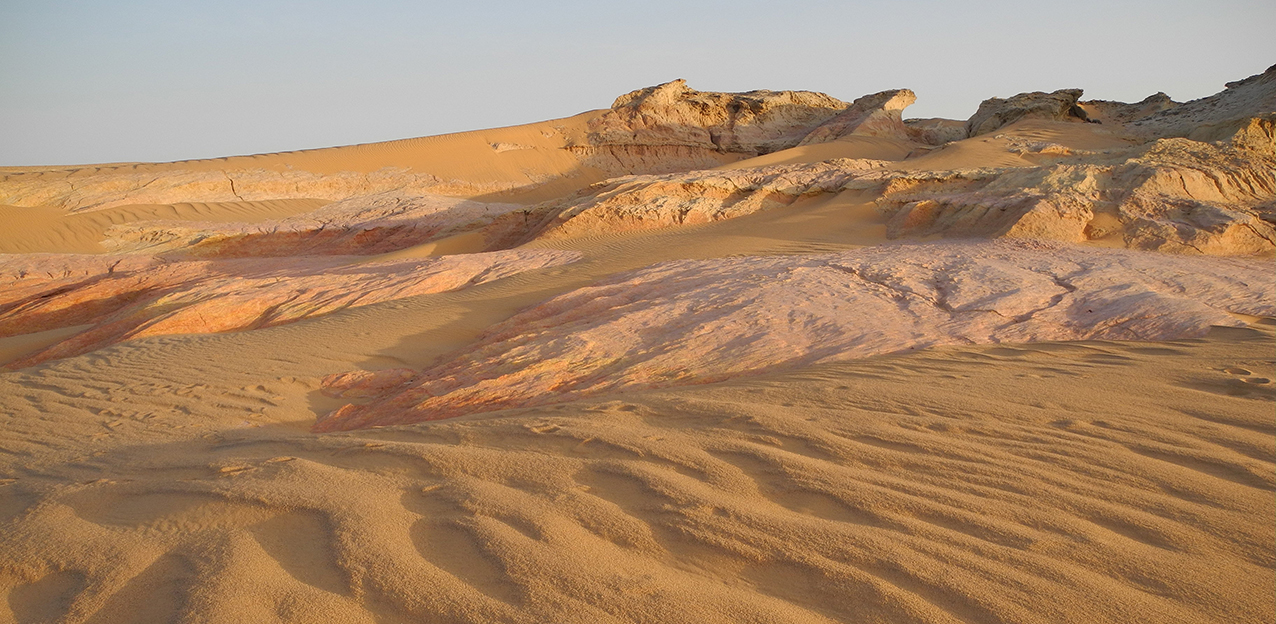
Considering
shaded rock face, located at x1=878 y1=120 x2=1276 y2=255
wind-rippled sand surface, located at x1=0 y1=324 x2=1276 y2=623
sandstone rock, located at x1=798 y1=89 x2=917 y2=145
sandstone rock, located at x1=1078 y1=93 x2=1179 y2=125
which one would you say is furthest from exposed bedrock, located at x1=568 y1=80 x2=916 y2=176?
wind-rippled sand surface, located at x1=0 y1=324 x2=1276 y2=623

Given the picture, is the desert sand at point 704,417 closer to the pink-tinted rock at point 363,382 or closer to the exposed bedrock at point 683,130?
the pink-tinted rock at point 363,382

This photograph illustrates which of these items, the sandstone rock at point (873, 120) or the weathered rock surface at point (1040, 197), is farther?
the sandstone rock at point (873, 120)

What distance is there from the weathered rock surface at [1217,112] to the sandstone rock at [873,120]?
6.27 metres

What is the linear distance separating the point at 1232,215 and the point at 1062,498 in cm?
757

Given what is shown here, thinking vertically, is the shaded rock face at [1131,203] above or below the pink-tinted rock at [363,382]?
above

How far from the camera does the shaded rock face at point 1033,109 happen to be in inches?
830

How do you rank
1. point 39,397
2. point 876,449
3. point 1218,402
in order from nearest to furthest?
point 876,449
point 1218,402
point 39,397

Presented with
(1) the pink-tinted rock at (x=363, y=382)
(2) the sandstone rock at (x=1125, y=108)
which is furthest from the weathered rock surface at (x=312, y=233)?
(2) the sandstone rock at (x=1125, y=108)

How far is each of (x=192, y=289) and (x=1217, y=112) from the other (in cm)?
2181

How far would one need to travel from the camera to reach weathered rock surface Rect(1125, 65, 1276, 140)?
51.6ft

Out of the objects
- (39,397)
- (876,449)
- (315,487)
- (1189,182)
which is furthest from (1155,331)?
(39,397)

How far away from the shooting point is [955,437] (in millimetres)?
3111

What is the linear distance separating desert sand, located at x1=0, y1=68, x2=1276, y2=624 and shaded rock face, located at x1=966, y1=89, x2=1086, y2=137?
1018 cm

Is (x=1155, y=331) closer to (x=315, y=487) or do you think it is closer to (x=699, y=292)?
(x=699, y=292)
